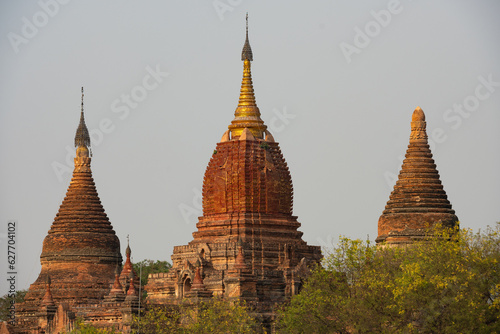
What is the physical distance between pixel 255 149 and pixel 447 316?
2726cm

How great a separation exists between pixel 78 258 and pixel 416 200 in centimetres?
2134

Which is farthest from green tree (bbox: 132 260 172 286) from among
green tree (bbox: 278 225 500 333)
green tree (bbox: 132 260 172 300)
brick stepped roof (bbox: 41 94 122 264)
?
green tree (bbox: 278 225 500 333)

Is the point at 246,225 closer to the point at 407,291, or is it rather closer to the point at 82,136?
the point at 82,136

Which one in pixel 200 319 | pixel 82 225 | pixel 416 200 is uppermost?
pixel 82 225

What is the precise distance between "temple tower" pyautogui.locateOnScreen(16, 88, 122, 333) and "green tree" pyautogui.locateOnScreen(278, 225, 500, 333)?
2410 centimetres

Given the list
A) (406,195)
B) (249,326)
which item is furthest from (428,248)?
(406,195)

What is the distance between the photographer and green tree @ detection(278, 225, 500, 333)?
6662 cm

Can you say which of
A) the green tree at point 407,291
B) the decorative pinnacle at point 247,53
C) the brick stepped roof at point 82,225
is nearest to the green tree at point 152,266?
the brick stepped roof at point 82,225

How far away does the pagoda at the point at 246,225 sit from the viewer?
285 ft

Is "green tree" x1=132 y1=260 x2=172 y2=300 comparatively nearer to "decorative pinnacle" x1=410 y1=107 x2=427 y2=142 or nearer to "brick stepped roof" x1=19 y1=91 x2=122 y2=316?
"brick stepped roof" x1=19 y1=91 x2=122 y2=316

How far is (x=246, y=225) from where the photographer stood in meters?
89.9

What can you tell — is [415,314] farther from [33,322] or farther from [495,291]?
[33,322]

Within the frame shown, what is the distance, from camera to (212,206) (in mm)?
92062

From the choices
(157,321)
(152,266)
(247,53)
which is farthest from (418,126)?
(152,266)
